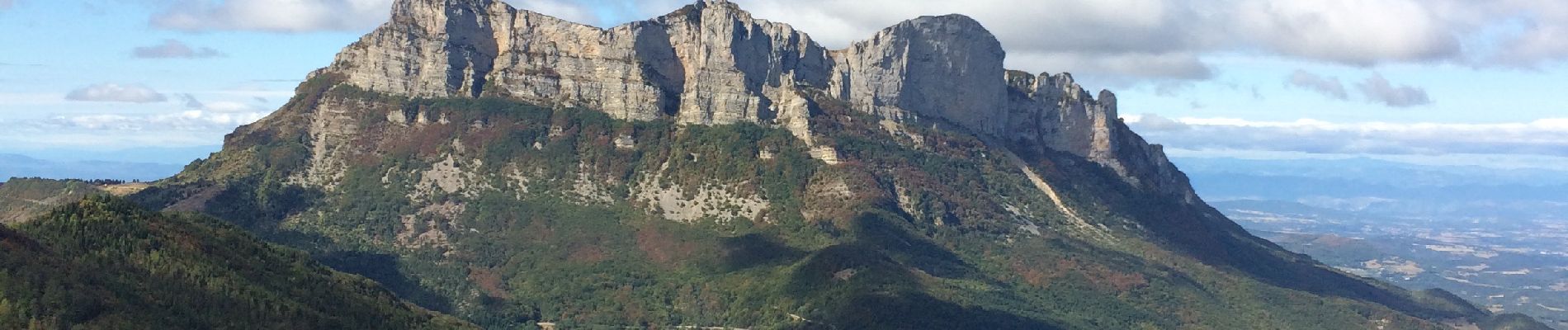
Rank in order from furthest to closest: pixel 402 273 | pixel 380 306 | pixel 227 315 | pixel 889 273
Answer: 1. pixel 402 273
2. pixel 889 273
3. pixel 380 306
4. pixel 227 315

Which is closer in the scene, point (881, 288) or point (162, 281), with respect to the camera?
point (162, 281)

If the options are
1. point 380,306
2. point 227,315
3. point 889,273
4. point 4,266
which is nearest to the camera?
point 4,266

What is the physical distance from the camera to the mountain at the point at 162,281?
→ 8962 cm

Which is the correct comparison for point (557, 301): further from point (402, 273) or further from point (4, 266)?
point (4, 266)

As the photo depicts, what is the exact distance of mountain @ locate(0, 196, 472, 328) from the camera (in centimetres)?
8962

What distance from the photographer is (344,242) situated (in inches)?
7490

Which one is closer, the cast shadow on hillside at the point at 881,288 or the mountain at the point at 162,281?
the mountain at the point at 162,281

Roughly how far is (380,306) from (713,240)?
256 feet

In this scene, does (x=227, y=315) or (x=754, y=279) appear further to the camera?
(x=754, y=279)

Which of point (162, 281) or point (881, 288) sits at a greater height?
point (881, 288)

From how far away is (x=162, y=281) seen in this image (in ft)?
327

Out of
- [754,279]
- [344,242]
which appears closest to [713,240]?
[754,279]

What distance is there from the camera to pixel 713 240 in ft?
632

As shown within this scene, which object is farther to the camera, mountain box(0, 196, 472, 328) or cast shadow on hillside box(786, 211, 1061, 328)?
cast shadow on hillside box(786, 211, 1061, 328)
